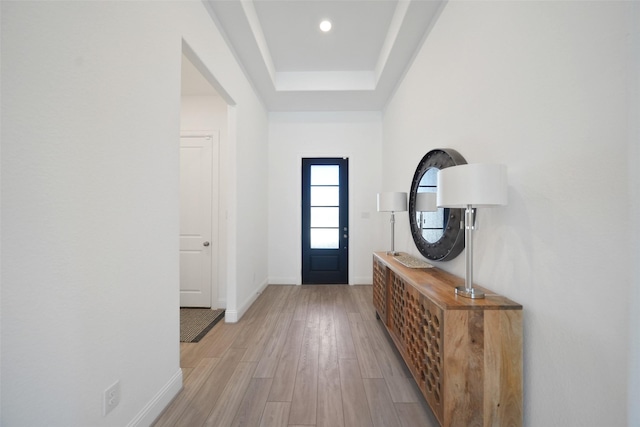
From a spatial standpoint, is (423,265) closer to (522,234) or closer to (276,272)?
(522,234)

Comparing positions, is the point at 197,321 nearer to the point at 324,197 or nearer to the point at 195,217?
the point at 195,217

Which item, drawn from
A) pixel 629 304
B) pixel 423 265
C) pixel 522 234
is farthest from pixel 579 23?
pixel 423 265

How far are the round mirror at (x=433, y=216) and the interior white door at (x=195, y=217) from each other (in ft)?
8.72

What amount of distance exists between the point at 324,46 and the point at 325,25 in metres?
0.39

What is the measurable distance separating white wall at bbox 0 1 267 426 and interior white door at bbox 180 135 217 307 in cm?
182

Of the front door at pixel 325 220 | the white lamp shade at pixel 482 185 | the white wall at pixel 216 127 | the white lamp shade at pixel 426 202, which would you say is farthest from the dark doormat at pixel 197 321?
the white lamp shade at pixel 482 185

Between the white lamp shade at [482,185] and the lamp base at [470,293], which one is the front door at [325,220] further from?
the white lamp shade at [482,185]

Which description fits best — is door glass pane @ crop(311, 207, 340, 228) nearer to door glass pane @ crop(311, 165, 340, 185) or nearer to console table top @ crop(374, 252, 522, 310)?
door glass pane @ crop(311, 165, 340, 185)

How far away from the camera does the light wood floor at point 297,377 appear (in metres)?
1.54

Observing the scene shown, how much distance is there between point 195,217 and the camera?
11.4 feet

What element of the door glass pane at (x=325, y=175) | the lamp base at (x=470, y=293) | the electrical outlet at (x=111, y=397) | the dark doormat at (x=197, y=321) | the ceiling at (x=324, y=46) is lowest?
the dark doormat at (x=197, y=321)

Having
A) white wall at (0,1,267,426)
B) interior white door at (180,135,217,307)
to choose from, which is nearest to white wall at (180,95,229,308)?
interior white door at (180,135,217,307)

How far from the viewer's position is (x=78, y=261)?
104 centimetres

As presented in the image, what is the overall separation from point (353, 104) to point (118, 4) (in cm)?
353
